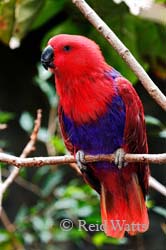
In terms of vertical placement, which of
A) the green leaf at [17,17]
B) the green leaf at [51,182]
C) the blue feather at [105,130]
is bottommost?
the green leaf at [51,182]

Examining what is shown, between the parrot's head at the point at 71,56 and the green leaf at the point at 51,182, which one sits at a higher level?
the parrot's head at the point at 71,56

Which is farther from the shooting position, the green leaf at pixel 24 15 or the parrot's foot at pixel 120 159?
the green leaf at pixel 24 15

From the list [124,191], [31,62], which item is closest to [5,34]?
[124,191]

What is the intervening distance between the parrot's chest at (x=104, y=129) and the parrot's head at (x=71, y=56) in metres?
0.08

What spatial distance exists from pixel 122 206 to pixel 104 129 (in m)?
0.12

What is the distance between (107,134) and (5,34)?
10.0 inches

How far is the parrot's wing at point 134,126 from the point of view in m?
0.86

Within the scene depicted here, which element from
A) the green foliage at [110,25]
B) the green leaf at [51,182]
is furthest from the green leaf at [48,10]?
the green leaf at [51,182]

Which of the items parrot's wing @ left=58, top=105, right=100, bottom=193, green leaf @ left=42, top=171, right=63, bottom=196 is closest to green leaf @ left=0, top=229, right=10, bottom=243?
green leaf @ left=42, top=171, right=63, bottom=196

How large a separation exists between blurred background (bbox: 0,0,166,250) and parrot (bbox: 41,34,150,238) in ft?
0.26

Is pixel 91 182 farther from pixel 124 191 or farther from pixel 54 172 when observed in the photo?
pixel 54 172

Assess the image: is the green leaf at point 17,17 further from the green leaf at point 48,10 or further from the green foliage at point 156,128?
the green foliage at point 156,128

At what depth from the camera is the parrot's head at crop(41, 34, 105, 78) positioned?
783 millimetres

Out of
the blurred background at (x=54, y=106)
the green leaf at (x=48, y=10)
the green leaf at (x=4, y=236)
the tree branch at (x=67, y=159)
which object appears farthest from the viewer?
the green leaf at (x=4, y=236)
